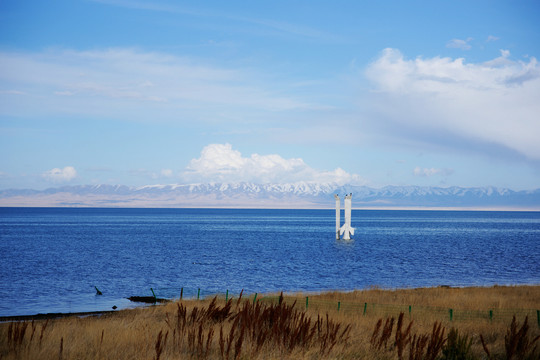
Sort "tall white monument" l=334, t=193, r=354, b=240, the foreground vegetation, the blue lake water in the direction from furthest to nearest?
"tall white monument" l=334, t=193, r=354, b=240
the blue lake water
the foreground vegetation

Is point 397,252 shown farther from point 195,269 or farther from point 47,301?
point 47,301

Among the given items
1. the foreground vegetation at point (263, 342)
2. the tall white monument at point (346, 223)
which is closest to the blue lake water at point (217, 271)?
the foreground vegetation at point (263, 342)

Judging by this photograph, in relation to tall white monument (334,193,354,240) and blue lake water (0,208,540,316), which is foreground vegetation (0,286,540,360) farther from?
tall white monument (334,193,354,240)

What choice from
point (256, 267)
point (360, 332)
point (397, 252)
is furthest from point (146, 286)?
point (397, 252)

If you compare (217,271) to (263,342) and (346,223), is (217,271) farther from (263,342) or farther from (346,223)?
(346,223)

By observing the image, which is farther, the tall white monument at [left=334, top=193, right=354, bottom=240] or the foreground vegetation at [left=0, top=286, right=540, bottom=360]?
the tall white monument at [left=334, top=193, right=354, bottom=240]

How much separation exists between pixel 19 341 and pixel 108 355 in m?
1.93

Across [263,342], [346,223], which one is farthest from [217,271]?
[346,223]

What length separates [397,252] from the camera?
263 feet

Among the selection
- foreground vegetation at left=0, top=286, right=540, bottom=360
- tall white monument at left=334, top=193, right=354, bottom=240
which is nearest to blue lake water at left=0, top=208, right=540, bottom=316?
foreground vegetation at left=0, top=286, right=540, bottom=360

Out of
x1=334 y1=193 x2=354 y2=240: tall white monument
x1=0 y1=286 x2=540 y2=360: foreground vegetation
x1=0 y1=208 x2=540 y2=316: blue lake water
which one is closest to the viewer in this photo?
x1=0 y1=286 x2=540 y2=360: foreground vegetation

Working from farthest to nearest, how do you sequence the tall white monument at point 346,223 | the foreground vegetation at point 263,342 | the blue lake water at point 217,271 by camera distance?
1. the tall white monument at point 346,223
2. the blue lake water at point 217,271
3. the foreground vegetation at point 263,342

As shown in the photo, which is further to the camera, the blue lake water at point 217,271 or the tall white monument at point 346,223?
the tall white monument at point 346,223

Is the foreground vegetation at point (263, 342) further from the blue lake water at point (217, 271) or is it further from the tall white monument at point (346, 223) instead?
the tall white monument at point (346, 223)
